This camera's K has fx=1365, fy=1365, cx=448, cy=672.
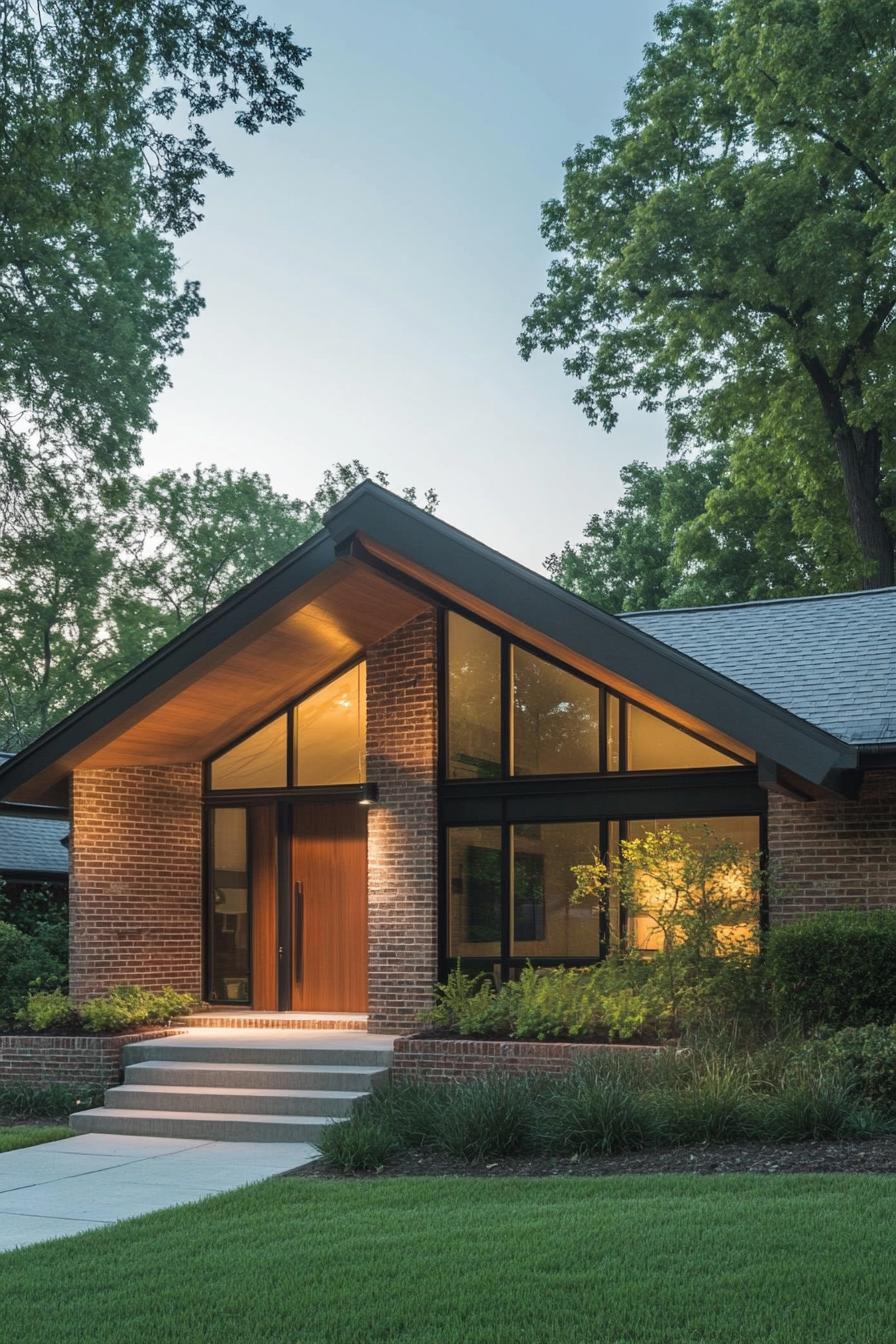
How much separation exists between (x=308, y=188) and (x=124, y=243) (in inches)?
503

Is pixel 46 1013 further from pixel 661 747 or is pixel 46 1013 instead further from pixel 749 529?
pixel 749 529

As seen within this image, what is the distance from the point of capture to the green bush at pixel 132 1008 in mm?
12781

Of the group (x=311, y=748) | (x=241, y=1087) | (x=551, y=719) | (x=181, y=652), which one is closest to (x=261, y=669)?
(x=181, y=652)

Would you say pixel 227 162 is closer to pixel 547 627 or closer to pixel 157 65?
pixel 157 65

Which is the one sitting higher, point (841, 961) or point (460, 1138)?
point (841, 961)

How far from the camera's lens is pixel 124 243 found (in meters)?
25.9

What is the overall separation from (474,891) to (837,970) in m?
4.27

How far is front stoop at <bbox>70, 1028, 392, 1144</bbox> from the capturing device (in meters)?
10.7

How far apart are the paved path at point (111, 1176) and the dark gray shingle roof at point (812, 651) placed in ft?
18.9

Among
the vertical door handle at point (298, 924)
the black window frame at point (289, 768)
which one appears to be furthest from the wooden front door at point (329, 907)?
the black window frame at point (289, 768)

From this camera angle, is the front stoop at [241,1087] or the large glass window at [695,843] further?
the large glass window at [695,843]

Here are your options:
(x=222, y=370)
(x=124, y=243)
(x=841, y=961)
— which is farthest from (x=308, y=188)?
(x=222, y=370)

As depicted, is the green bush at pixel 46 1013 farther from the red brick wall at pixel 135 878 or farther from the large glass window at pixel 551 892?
the large glass window at pixel 551 892

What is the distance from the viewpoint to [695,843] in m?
12.4
